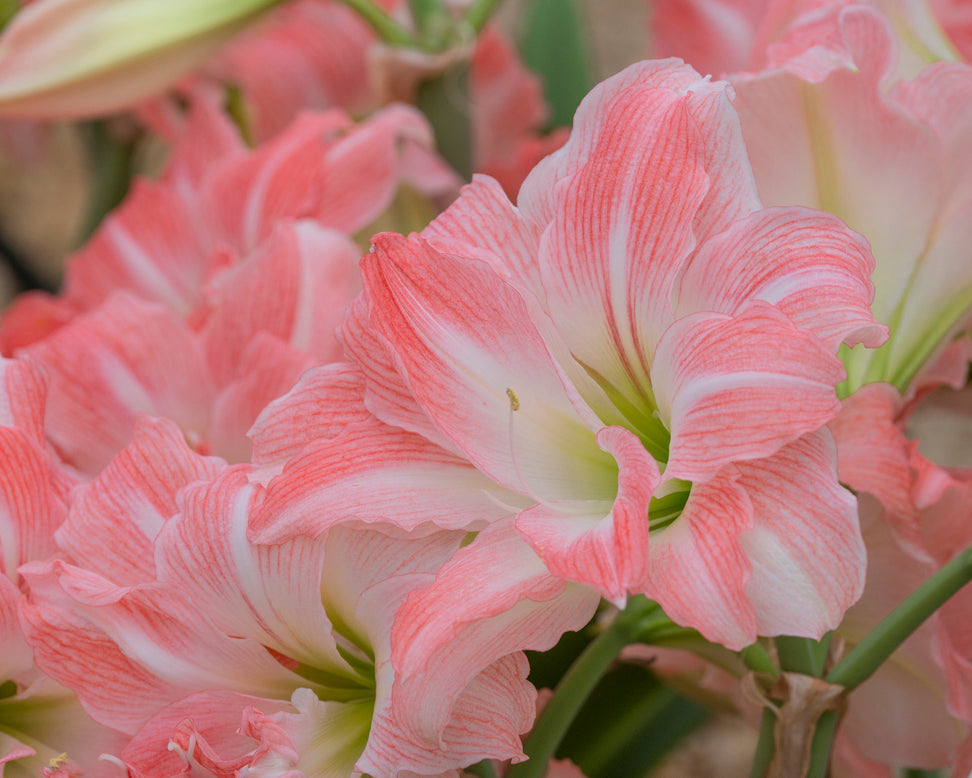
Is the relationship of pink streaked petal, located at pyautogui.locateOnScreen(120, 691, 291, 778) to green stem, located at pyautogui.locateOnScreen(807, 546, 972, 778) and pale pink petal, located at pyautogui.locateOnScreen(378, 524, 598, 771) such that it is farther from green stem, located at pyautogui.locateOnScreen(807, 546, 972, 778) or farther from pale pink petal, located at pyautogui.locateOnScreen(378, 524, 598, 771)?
green stem, located at pyautogui.locateOnScreen(807, 546, 972, 778)

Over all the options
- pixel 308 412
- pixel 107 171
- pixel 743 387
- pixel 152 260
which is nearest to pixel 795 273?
pixel 743 387

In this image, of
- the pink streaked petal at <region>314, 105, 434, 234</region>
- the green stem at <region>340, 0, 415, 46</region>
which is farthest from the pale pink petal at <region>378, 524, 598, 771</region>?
the green stem at <region>340, 0, 415, 46</region>

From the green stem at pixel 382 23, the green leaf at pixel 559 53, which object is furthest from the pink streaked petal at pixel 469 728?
the green leaf at pixel 559 53

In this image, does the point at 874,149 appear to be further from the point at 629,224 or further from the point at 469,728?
the point at 469,728

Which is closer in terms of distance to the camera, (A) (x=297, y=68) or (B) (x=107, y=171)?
(A) (x=297, y=68)

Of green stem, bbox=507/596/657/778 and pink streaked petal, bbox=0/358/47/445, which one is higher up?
pink streaked petal, bbox=0/358/47/445
